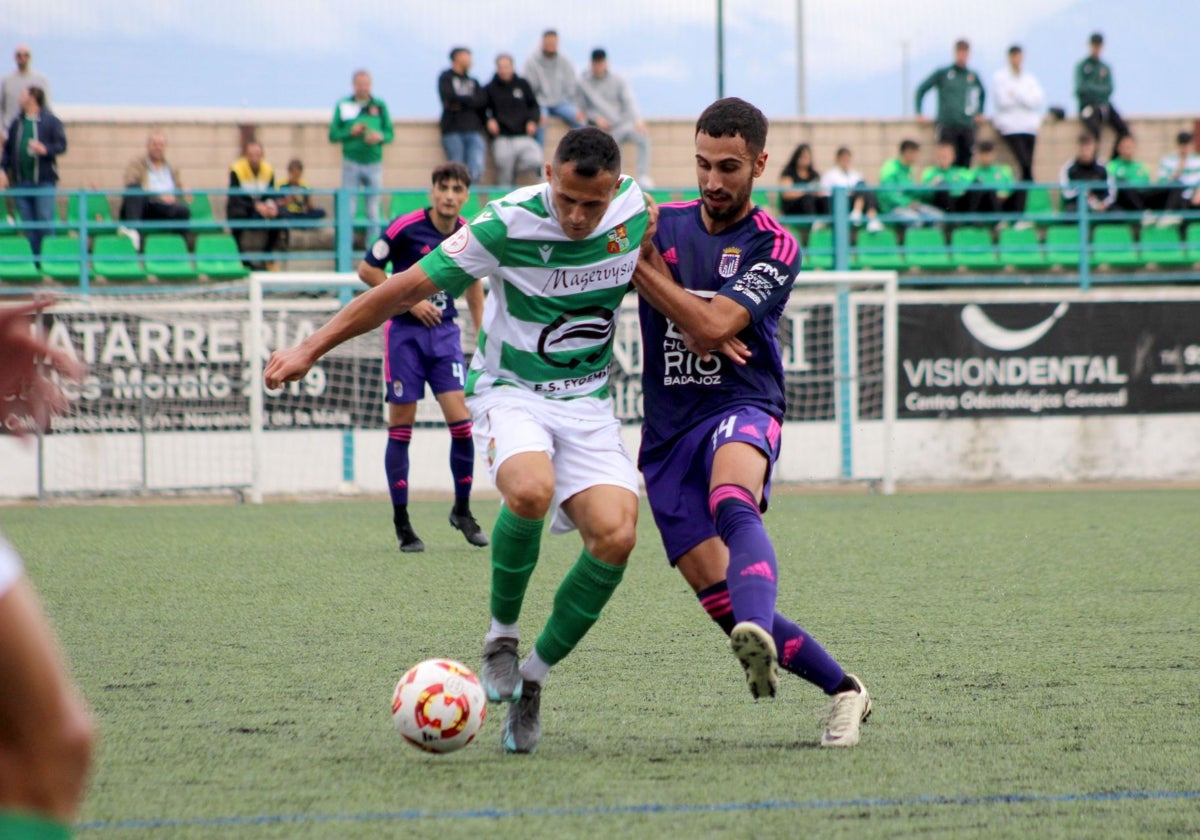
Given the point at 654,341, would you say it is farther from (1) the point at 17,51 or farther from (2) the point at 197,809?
(1) the point at 17,51

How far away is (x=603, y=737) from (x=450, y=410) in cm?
520

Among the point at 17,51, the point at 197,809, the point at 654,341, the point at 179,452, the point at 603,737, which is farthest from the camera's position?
the point at 17,51

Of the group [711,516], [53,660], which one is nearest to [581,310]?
[711,516]

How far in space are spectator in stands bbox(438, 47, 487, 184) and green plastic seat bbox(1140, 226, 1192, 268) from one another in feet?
24.2

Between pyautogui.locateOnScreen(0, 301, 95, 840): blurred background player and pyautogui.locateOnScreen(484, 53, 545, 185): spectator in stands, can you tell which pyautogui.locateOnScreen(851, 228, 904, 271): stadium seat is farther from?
pyautogui.locateOnScreen(0, 301, 95, 840): blurred background player

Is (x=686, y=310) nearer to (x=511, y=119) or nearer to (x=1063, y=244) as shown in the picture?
(x=511, y=119)

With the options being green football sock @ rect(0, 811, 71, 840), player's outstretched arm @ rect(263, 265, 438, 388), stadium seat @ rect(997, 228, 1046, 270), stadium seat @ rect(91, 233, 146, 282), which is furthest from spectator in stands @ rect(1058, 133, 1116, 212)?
green football sock @ rect(0, 811, 71, 840)

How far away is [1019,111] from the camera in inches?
665

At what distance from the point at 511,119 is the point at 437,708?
40.1 ft

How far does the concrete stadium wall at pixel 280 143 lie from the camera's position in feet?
54.1

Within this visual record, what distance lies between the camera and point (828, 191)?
15.5 m

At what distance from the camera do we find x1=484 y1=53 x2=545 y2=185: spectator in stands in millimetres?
15312

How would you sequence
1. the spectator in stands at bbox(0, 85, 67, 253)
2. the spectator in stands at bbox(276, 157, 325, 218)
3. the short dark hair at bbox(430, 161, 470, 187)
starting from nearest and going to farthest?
1. the short dark hair at bbox(430, 161, 470, 187)
2. the spectator in stands at bbox(0, 85, 67, 253)
3. the spectator in stands at bbox(276, 157, 325, 218)

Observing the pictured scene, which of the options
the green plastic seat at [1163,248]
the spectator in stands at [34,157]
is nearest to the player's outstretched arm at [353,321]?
the spectator in stands at [34,157]
